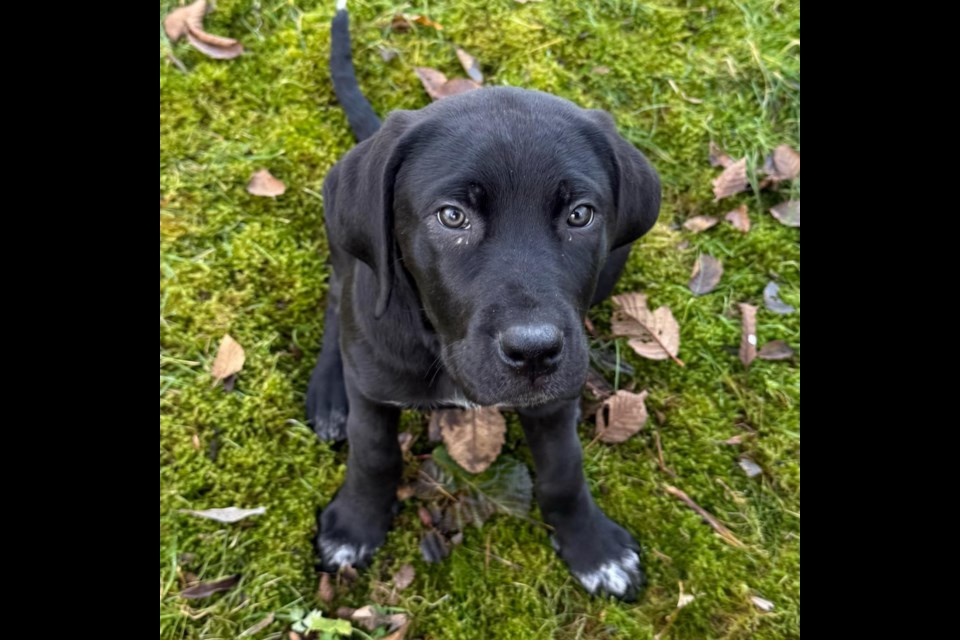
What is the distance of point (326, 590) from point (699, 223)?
2.93 m

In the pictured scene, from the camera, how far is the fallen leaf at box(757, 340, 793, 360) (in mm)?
4309

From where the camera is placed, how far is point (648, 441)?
3.99 meters

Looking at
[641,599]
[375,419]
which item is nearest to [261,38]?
[375,419]

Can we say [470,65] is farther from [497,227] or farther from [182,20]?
[497,227]

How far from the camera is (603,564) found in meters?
3.46

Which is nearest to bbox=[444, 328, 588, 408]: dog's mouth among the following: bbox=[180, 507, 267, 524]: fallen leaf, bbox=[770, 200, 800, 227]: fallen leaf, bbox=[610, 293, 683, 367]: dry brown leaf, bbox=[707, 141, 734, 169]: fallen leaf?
bbox=[180, 507, 267, 524]: fallen leaf

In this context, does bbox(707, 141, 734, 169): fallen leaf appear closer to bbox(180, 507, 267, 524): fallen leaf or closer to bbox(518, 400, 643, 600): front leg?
bbox(518, 400, 643, 600): front leg

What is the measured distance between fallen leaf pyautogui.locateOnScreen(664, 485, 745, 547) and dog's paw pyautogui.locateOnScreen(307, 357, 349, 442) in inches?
63.7

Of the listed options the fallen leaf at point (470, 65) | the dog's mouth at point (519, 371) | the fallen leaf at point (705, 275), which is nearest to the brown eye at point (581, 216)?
the dog's mouth at point (519, 371)

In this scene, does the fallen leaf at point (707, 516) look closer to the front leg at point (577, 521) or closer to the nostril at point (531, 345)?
the front leg at point (577, 521)

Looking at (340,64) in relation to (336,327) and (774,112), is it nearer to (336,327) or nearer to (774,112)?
(336,327)

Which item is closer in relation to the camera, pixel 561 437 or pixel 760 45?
pixel 561 437

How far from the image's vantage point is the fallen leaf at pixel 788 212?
4711 millimetres

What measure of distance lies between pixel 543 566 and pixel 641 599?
45cm
